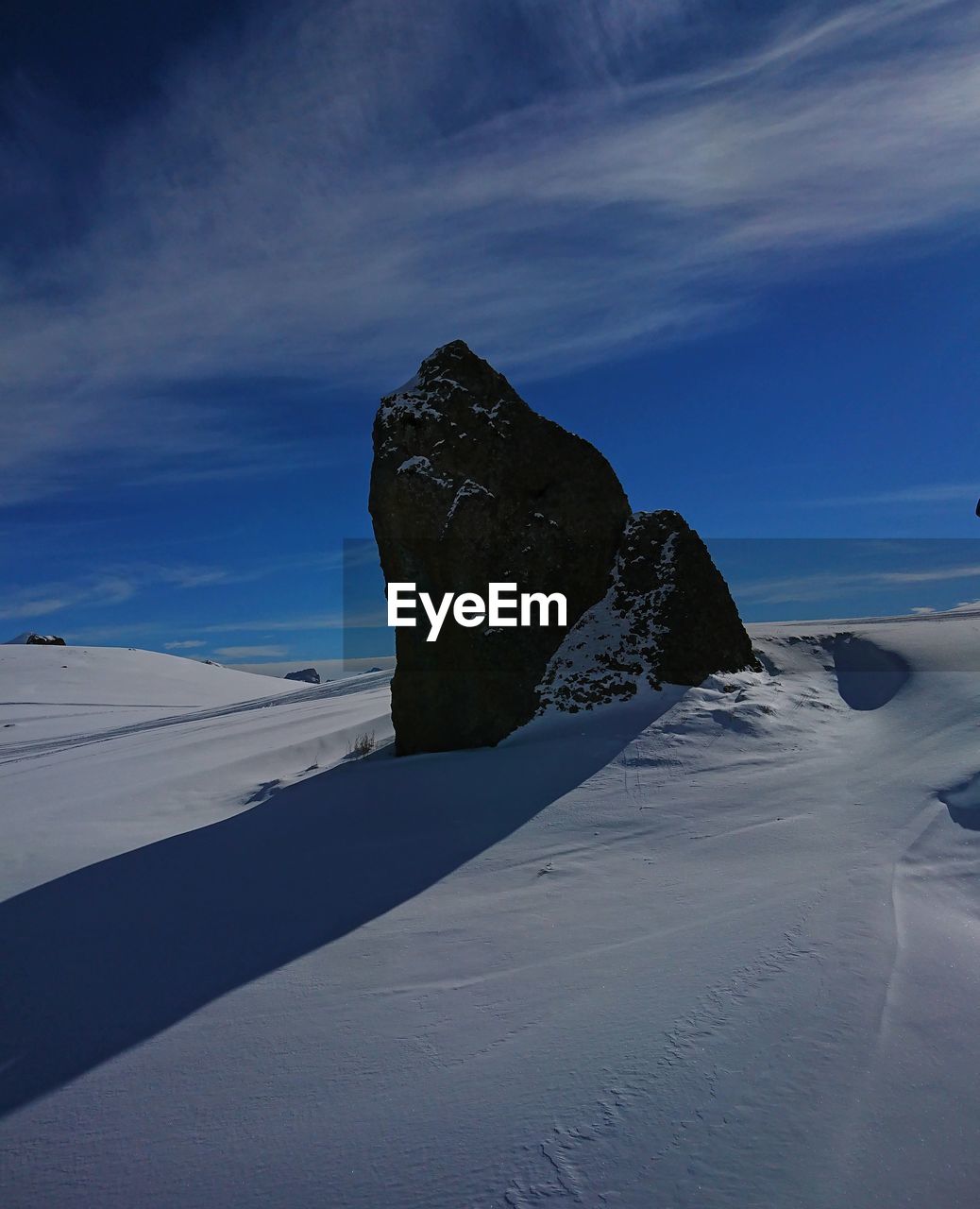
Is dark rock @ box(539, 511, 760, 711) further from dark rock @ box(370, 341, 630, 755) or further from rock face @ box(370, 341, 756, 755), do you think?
dark rock @ box(370, 341, 630, 755)

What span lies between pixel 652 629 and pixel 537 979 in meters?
3.67

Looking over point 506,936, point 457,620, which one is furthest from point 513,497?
point 506,936

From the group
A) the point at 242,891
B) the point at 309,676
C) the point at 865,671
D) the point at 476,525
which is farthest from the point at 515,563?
the point at 309,676

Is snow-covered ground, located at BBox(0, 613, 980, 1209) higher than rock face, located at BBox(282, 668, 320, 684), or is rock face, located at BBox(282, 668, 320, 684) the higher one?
rock face, located at BBox(282, 668, 320, 684)

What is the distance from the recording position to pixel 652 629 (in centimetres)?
571

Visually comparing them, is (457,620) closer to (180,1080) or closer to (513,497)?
(513,497)

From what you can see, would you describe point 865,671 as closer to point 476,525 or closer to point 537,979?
point 476,525

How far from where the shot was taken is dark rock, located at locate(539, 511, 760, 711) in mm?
5535

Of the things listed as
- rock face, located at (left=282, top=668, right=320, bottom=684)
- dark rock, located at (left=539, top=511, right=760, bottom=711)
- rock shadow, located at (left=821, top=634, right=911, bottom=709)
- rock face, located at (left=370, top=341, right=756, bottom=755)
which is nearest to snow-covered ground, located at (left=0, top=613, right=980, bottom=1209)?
rock shadow, located at (left=821, top=634, right=911, bottom=709)

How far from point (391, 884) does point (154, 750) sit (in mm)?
5515

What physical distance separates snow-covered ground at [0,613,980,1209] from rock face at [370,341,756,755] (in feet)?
2.17

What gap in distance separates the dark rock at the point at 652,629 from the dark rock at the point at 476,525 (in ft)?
0.46

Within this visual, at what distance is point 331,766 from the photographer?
6.02 metres

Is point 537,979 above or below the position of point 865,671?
below
